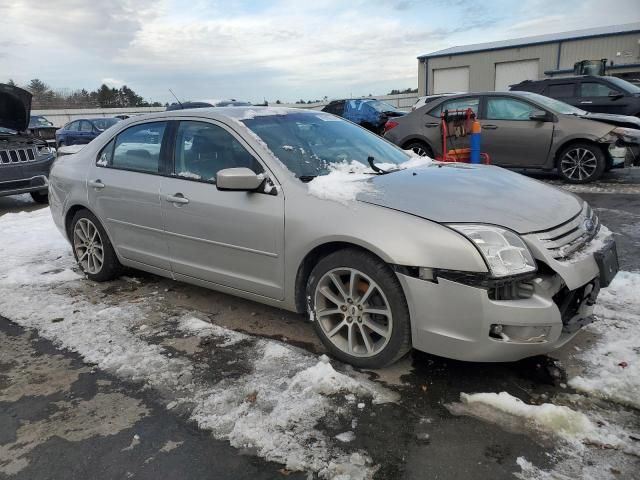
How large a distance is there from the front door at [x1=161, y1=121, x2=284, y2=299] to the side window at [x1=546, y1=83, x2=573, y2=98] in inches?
427

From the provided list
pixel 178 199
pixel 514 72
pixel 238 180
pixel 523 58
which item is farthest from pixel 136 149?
pixel 514 72

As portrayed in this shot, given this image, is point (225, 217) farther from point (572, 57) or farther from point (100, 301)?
point (572, 57)

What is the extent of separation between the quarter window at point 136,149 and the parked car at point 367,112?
11.2m

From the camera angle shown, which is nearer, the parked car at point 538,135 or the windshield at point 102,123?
the parked car at point 538,135

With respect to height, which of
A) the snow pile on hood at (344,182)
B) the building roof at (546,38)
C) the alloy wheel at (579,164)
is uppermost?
the building roof at (546,38)

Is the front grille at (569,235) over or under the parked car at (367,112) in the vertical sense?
under

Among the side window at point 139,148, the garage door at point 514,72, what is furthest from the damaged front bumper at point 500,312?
the garage door at point 514,72

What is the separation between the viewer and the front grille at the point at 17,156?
8.48 m

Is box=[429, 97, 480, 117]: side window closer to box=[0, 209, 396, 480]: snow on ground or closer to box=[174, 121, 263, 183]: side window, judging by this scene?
box=[174, 121, 263, 183]: side window

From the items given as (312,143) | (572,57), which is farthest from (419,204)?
(572,57)

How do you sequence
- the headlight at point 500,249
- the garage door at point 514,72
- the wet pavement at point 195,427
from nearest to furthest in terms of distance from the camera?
the wet pavement at point 195,427 → the headlight at point 500,249 → the garage door at point 514,72

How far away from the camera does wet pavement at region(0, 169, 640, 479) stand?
7.45ft

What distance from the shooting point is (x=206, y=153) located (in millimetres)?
3791

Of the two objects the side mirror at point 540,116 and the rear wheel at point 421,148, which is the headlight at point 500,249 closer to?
the side mirror at point 540,116
